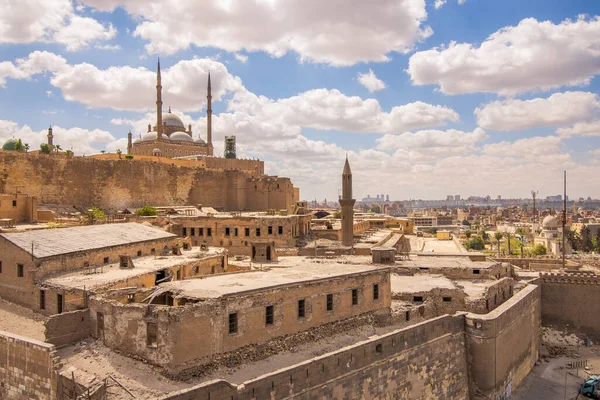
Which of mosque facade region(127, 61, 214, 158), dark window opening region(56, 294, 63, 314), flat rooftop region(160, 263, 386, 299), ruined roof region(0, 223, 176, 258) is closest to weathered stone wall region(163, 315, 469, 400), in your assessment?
flat rooftop region(160, 263, 386, 299)

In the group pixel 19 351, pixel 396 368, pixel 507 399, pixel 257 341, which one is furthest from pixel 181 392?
pixel 507 399

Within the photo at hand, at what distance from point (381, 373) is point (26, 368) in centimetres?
1029

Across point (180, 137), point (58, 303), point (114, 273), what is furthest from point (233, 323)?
point (180, 137)

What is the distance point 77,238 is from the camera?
70.9ft

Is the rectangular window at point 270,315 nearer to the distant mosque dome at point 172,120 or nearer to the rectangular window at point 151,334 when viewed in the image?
the rectangular window at point 151,334

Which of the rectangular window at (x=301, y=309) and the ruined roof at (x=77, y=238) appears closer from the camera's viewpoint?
the rectangular window at (x=301, y=309)

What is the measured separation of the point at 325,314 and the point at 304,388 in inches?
169

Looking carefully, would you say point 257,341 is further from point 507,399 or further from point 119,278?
point 507,399

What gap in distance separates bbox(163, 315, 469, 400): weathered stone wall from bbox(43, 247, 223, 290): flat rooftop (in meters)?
7.76

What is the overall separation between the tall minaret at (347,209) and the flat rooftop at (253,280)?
1230cm

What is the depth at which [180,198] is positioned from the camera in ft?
179

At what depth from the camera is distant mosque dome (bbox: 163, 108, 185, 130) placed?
242 feet

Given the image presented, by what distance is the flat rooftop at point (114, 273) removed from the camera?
55.4 feet

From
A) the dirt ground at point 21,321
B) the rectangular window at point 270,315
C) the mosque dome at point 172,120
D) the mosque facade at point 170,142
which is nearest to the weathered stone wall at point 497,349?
the rectangular window at point 270,315
